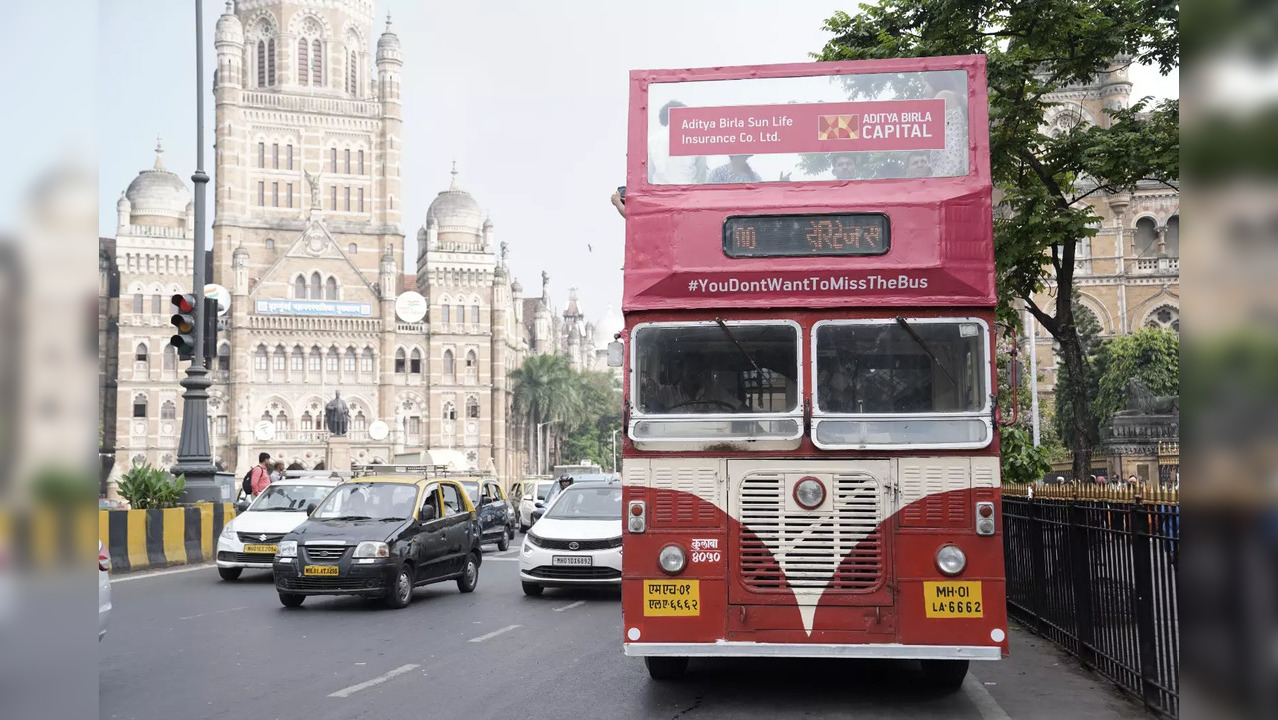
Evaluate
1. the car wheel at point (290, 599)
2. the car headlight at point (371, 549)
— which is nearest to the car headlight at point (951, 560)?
the car headlight at point (371, 549)

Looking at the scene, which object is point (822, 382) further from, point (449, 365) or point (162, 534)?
point (449, 365)

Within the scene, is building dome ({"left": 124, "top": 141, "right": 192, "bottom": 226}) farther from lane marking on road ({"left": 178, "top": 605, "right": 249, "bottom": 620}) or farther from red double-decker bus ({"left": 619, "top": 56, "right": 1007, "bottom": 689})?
red double-decker bus ({"left": 619, "top": 56, "right": 1007, "bottom": 689})

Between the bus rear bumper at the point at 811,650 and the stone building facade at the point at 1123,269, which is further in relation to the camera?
the stone building facade at the point at 1123,269

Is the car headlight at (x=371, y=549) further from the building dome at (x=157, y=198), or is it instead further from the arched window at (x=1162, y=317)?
the building dome at (x=157, y=198)

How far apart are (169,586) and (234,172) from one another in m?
72.2

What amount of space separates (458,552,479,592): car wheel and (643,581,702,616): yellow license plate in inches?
368

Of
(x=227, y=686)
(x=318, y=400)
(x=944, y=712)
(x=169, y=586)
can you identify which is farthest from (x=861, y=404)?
(x=318, y=400)

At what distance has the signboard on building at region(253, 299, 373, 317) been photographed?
8162 centimetres

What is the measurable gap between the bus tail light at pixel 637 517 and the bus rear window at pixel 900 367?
1367 millimetres

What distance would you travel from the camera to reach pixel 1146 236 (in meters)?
78.2

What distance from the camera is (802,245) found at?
7.99m

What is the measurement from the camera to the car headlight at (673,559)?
25.8 ft

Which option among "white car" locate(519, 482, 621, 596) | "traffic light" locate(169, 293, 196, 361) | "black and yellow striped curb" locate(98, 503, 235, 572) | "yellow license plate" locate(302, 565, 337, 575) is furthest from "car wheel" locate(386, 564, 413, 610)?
"black and yellow striped curb" locate(98, 503, 235, 572)
